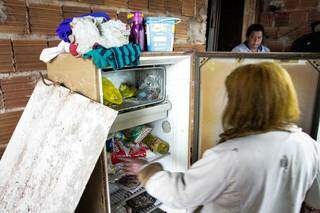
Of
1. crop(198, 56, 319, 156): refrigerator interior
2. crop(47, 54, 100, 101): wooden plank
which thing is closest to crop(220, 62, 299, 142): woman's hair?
crop(198, 56, 319, 156): refrigerator interior

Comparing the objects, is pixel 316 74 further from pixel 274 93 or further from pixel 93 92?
pixel 93 92

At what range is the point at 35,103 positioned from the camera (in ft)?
4.09

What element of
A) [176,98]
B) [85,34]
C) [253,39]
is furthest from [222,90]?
[253,39]

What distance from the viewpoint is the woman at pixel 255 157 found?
822 millimetres

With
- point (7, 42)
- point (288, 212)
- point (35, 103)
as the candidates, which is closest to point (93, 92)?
point (35, 103)

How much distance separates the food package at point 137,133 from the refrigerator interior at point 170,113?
0.10 m

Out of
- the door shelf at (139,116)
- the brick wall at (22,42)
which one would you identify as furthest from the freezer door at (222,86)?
the brick wall at (22,42)

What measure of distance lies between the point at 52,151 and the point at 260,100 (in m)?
0.86

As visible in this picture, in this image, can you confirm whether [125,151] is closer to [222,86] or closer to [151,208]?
[151,208]

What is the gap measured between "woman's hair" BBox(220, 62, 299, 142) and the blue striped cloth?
44 centimetres

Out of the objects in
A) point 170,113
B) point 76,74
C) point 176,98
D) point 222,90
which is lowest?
point 170,113

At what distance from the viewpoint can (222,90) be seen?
4.29ft

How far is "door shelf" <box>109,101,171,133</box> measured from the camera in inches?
50.7

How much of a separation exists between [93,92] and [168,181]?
0.47 m
